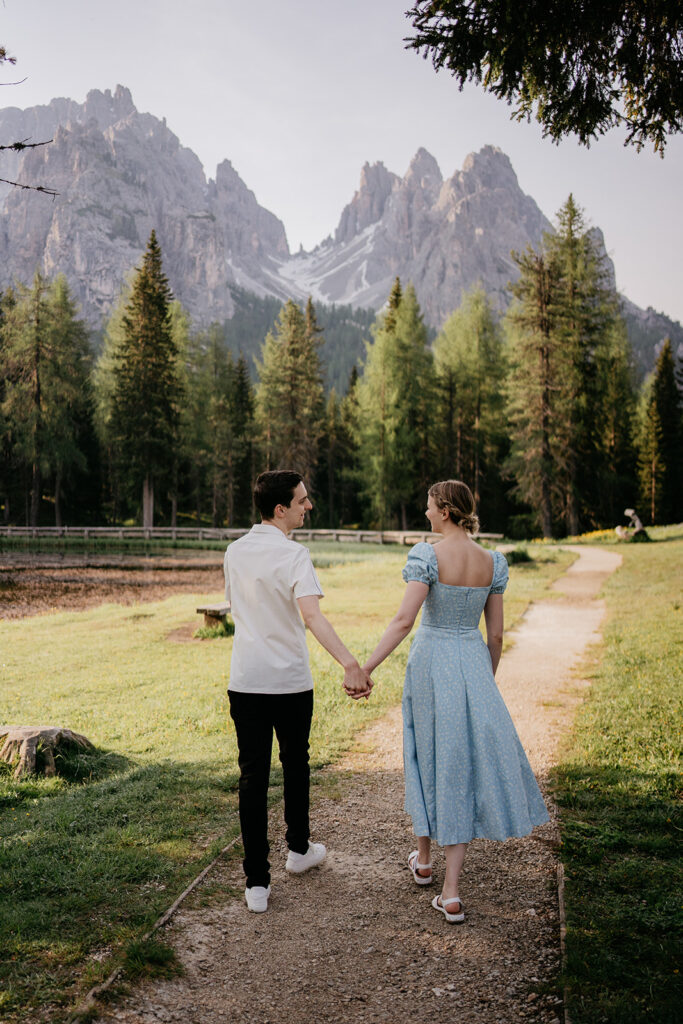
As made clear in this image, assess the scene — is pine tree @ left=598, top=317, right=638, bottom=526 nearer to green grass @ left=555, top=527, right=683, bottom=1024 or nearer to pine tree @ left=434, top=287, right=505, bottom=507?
pine tree @ left=434, top=287, right=505, bottom=507

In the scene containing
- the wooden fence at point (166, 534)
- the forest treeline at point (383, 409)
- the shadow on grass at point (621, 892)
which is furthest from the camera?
the wooden fence at point (166, 534)

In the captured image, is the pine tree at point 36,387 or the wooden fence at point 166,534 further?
the pine tree at point 36,387

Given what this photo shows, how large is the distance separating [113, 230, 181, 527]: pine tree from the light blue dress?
115 feet

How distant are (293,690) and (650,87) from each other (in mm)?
4889

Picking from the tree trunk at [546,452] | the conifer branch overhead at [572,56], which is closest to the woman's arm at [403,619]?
the conifer branch overhead at [572,56]

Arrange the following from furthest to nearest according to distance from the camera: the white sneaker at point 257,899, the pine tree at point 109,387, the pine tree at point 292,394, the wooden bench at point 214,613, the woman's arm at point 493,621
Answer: the pine tree at point 109,387, the pine tree at point 292,394, the wooden bench at point 214,613, the woman's arm at point 493,621, the white sneaker at point 257,899

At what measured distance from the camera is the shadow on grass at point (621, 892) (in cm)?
265

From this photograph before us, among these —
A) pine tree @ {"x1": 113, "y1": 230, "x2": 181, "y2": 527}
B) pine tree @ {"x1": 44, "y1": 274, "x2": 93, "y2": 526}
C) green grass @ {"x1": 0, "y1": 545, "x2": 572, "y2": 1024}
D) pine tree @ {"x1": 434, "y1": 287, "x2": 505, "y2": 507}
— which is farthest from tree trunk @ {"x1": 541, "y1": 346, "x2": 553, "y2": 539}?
pine tree @ {"x1": 44, "y1": 274, "x2": 93, "y2": 526}

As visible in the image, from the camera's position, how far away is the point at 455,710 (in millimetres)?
3281

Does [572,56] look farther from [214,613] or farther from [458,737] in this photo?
[214,613]

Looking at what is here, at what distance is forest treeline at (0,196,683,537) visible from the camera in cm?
3272

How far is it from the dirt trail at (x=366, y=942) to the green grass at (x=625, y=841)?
0.53ft

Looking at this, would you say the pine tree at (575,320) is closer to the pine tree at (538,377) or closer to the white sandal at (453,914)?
the pine tree at (538,377)

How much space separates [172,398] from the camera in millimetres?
38188
